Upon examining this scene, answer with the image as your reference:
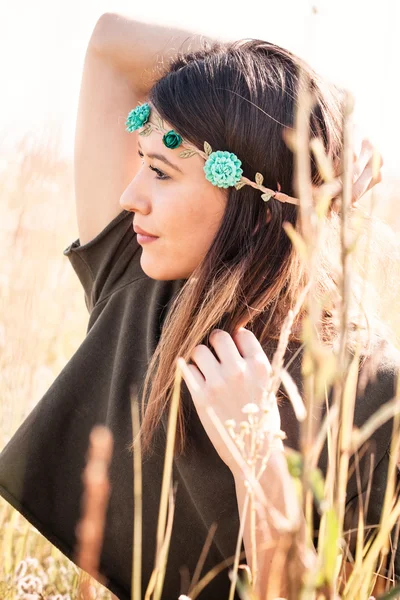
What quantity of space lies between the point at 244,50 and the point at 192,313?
807 mm

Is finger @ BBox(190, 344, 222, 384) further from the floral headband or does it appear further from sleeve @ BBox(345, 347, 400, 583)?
the floral headband

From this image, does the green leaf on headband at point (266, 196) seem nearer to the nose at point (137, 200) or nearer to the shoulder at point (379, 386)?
the nose at point (137, 200)

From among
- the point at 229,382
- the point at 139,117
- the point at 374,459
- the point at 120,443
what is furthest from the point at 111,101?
the point at 374,459

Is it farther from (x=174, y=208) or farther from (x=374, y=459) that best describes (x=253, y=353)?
(x=174, y=208)

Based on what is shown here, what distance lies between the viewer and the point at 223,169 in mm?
1887

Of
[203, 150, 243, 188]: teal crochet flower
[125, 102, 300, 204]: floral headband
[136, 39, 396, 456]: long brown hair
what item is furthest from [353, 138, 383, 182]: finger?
[203, 150, 243, 188]: teal crochet flower

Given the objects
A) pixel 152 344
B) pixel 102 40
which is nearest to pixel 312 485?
pixel 152 344

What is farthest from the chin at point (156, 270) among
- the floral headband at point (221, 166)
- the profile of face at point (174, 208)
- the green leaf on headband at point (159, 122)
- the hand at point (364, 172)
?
the hand at point (364, 172)

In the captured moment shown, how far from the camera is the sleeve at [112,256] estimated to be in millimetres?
2311

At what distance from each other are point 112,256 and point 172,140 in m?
0.52

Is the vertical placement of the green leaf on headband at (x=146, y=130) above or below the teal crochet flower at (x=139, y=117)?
below

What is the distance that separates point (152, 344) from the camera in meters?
2.13

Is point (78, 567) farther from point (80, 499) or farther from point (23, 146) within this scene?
point (23, 146)

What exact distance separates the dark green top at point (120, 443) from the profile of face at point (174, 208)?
239 millimetres
